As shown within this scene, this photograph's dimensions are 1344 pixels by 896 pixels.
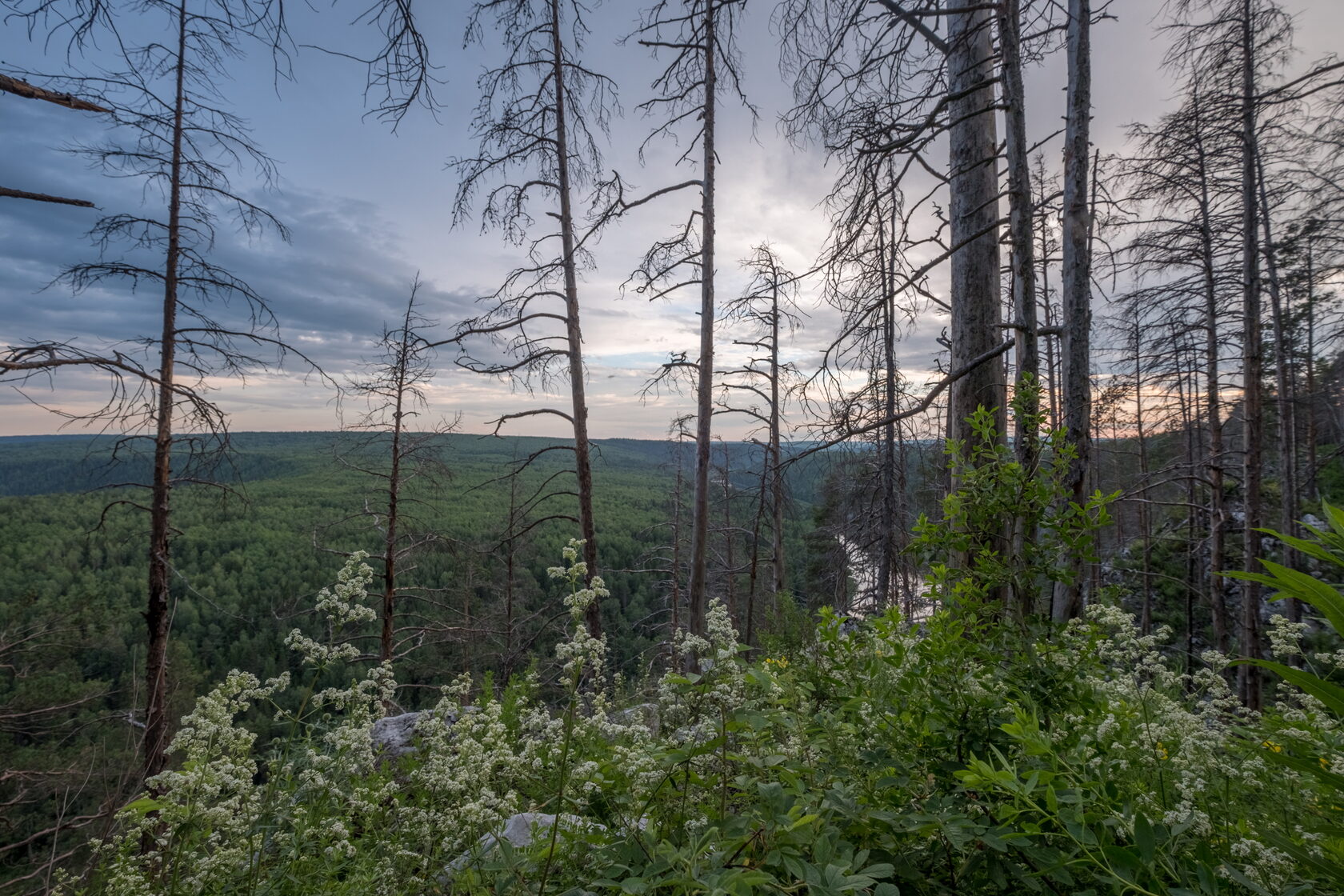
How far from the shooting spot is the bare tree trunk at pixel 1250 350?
25.8 ft

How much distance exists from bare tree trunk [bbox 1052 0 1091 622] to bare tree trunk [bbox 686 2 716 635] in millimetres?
5192

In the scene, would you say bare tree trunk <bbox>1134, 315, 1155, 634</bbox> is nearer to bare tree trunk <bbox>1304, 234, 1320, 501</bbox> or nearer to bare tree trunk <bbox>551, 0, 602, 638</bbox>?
bare tree trunk <bbox>1304, 234, 1320, 501</bbox>

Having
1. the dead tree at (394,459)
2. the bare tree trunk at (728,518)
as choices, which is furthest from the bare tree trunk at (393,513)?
the bare tree trunk at (728,518)

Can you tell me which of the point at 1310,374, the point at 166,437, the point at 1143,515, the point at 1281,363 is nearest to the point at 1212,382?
the point at 1281,363

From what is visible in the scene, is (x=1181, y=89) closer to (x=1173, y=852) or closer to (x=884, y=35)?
(x=884, y=35)

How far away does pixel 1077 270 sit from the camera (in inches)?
150

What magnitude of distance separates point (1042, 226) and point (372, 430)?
1378 centimetres

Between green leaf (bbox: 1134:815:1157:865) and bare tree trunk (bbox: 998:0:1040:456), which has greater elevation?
bare tree trunk (bbox: 998:0:1040:456)

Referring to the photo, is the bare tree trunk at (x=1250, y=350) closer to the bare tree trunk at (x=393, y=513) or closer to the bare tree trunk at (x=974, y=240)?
the bare tree trunk at (x=974, y=240)

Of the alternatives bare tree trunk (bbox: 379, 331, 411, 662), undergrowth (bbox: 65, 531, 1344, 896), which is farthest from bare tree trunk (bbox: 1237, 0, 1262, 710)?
bare tree trunk (bbox: 379, 331, 411, 662)

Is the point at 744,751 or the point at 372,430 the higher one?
the point at 372,430

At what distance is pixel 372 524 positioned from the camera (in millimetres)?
11164

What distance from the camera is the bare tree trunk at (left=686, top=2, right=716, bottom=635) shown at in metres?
8.50

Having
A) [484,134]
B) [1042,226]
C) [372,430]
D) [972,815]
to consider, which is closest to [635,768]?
[972,815]
